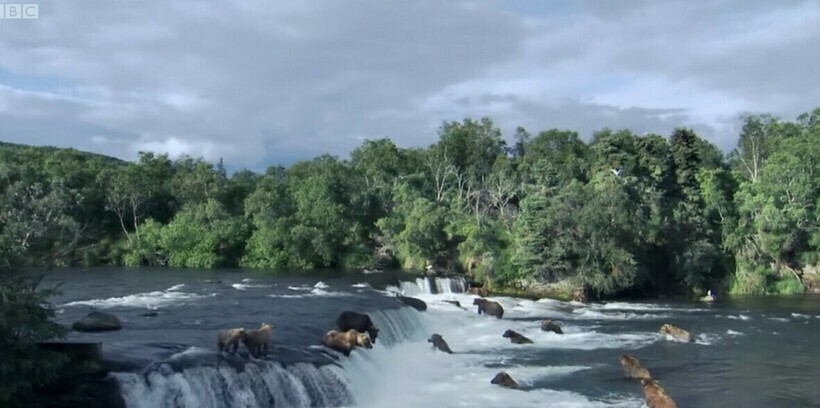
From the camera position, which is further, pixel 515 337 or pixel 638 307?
pixel 638 307

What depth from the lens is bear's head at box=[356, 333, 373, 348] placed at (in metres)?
24.1

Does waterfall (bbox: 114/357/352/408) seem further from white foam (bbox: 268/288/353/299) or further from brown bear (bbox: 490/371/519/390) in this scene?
white foam (bbox: 268/288/353/299)

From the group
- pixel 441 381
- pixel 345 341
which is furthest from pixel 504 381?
pixel 345 341

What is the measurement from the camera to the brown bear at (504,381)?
72.7 ft

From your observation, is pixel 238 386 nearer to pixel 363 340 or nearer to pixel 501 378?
pixel 363 340

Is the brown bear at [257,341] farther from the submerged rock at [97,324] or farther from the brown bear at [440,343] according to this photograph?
the brown bear at [440,343]

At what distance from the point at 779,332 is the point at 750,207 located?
17.7 m

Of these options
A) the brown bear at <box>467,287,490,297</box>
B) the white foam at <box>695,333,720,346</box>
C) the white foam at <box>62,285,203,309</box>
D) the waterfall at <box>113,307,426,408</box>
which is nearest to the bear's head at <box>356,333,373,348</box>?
the waterfall at <box>113,307,426,408</box>

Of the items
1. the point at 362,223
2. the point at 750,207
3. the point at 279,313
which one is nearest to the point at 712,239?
the point at 750,207

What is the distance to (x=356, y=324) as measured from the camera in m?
26.2

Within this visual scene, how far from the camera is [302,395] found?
64.1ft

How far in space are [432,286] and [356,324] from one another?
1711 cm

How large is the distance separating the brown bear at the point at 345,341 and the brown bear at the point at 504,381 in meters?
4.36

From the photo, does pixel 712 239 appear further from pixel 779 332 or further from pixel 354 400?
pixel 354 400
